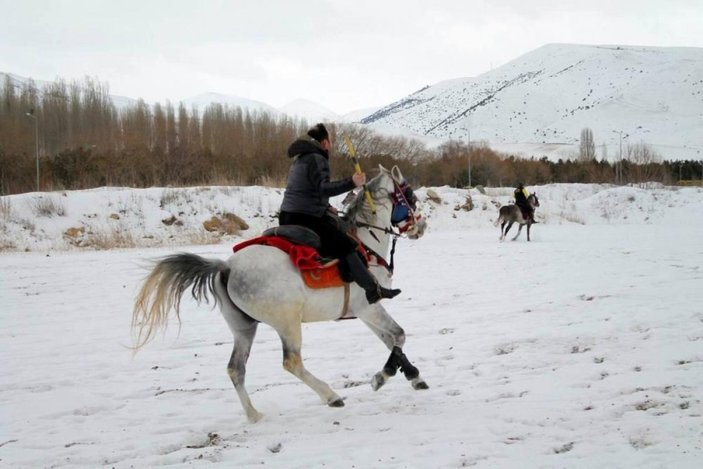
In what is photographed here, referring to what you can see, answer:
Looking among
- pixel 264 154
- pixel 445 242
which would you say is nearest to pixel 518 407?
pixel 445 242

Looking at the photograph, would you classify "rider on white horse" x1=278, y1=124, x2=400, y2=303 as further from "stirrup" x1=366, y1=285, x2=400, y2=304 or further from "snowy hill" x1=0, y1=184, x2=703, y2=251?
"snowy hill" x1=0, y1=184, x2=703, y2=251

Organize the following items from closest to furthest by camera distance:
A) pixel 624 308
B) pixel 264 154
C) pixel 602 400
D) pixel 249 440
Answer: pixel 249 440 < pixel 602 400 < pixel 624 308 < pixel 264 154

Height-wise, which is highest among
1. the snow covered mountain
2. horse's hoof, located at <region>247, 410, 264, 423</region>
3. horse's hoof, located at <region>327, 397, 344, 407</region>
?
the snow covered mountain

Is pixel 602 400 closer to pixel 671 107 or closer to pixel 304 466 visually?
pixel 304 466

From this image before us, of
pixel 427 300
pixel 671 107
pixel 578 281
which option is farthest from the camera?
pixel 671 107

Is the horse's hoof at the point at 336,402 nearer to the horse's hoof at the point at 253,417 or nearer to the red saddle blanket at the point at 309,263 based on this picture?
the horse's hoof at the point at 253,417

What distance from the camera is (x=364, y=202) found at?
242 inches

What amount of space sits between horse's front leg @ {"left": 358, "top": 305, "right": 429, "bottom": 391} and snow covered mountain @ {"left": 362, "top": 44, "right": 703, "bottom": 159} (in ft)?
280

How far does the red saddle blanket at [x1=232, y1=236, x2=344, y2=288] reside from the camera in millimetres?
5230

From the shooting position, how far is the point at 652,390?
5117 mm

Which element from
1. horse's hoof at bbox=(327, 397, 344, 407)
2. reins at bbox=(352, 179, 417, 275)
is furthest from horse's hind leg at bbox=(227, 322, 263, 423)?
reins at bbox=(352, 179, 417, 275)

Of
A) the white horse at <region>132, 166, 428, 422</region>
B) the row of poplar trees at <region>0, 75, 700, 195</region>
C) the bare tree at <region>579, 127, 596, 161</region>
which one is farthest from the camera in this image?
the bare tree at <region>579, 127, 596, 161</region>

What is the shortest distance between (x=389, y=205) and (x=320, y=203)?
0.94m

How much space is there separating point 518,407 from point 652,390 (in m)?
1.18
